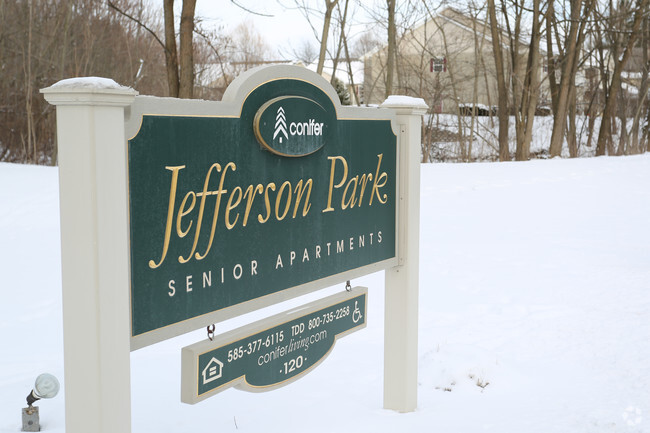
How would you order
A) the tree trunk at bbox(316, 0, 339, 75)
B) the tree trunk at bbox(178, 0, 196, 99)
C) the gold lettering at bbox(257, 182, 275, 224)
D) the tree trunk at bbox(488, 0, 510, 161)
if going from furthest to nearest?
1. the tree trunk at bbox(488, 0, 510, 161)
2. the tree trunk at bbox(316, 0, 339, 75)
3. the tree trunk at bbox(178, 0, 196, 99)
4. the gold lettering at bbox(257, 182, 275, 224)

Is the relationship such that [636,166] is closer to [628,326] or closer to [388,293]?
[628,326]

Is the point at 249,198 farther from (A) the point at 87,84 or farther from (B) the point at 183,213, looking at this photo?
(A) the point at 87,84

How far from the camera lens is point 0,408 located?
4500 millimetres

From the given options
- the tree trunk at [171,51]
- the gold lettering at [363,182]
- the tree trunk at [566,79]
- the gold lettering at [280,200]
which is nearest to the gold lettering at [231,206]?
the gold lettering at [280,200]

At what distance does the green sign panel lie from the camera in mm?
2672

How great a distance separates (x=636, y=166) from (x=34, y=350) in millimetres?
11357

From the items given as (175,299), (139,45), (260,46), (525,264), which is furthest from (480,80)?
(175,299)

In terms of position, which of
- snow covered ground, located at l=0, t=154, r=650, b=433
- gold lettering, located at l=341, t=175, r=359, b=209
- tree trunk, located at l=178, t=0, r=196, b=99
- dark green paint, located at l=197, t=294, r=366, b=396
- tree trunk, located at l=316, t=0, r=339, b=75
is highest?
tree trunk, located at l=316, t=0, r=339, b=75

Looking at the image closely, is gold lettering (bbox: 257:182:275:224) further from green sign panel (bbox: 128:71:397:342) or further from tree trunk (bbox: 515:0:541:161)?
tree trunk (bbox: 515:0:541:161)

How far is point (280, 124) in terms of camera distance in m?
3.29

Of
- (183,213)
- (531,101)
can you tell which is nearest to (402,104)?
(183,213)

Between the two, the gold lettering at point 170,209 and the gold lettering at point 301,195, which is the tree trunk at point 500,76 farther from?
the gold lettering at point 170,209

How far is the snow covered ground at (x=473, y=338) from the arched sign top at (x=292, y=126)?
5.53 feet

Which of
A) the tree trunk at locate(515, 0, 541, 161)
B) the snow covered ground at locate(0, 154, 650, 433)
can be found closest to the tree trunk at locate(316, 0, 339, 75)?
the tree trunk at locate(515, 0, 541, 161)
